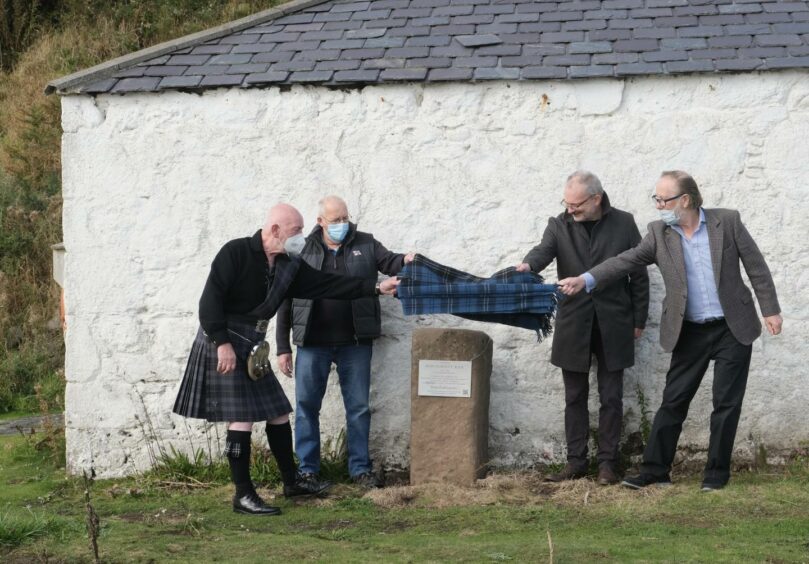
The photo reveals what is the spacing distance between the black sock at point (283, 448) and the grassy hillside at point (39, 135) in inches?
113

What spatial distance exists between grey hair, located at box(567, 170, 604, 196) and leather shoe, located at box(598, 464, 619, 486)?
179cm

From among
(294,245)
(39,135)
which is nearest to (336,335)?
(294,245)

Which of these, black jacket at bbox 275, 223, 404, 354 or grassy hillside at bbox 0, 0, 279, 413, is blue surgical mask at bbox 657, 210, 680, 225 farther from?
grassy hillside at bbox 0, 0, 279, 413

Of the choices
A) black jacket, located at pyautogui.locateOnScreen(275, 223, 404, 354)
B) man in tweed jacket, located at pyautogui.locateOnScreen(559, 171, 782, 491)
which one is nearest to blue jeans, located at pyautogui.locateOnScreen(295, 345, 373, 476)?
black jacket, located at pyautogui.locateOnScreen(275, 223, 404, 354)

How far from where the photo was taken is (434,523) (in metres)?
6.37

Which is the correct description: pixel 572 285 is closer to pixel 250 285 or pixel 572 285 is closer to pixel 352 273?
pixel 352 273

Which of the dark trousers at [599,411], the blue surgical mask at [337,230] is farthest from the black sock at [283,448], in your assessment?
the dark trousers at [599,411]

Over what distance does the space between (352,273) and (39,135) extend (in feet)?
30.8

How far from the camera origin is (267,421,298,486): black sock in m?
6.83

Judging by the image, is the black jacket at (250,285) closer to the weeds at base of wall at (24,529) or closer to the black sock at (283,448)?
the black sock at (283,448)

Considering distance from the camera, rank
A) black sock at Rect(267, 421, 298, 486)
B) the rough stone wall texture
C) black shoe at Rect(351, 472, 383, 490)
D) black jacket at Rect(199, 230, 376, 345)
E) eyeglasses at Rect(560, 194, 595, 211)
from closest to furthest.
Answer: black jacket at Rect(199, 230, 376, 345)
black sock at Rect(267, 421, 298, 486)
eyeglasses at Rect(560, 194, 595, 211)
black shoe at Rect(351, 472, 383, 490)
the rough stone wall texture

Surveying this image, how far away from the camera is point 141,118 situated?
790 cm

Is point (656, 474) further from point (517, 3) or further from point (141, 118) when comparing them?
point (141, 118)

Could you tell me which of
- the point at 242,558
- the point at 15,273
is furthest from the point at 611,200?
the point at 15,273
